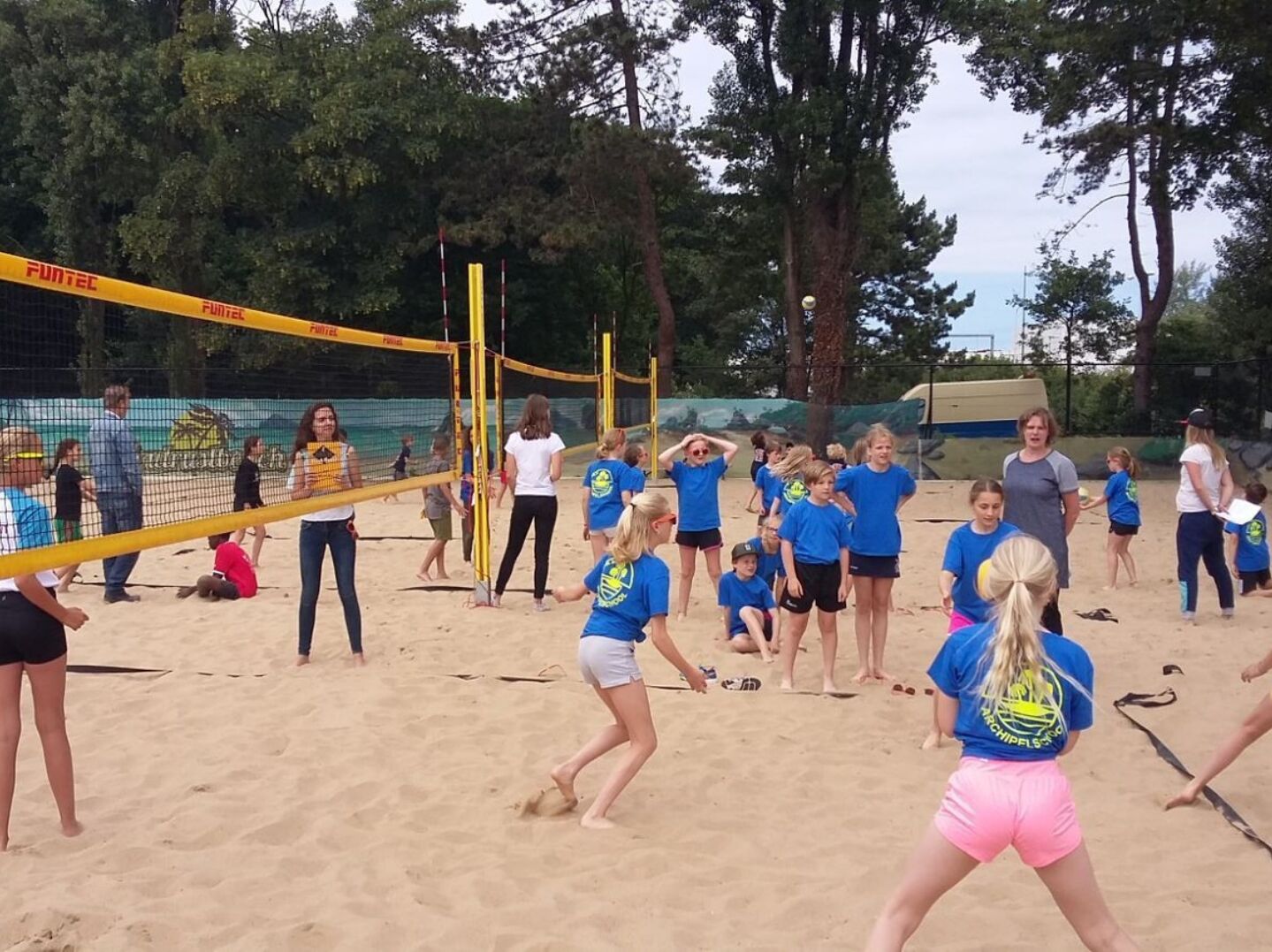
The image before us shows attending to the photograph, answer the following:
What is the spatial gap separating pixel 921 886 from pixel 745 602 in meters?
4.42

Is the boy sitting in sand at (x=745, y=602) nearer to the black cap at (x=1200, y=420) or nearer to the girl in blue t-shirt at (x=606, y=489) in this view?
the girl in blue t-shirt at (x=606, y=489)

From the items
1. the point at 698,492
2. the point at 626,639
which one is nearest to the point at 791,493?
the point at 698,492

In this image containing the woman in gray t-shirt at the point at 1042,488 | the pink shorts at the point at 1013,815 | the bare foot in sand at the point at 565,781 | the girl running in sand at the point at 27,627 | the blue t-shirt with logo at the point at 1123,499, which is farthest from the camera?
the blue t-shirt with logo at the point at 1123,499

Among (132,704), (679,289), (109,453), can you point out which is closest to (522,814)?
(132,704)

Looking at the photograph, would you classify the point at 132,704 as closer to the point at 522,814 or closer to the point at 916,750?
the point at 522,814

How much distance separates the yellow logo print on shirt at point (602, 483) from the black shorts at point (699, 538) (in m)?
0.60

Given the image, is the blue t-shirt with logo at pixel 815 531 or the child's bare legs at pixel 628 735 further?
the blue t-shirt with logo at pixel 815 531

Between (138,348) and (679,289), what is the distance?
15.9 meters

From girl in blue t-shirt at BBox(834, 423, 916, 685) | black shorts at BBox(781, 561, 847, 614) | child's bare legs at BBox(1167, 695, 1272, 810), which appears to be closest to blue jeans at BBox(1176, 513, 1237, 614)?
girl in blue t-shirt at BBox(834, 423, 916, 685)

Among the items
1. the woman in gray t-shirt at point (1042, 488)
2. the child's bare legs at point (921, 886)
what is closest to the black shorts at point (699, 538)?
the woman in gray t-shirt at point (1042, 488)

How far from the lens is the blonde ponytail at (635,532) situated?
159 inches

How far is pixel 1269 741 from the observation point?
5.07 metres

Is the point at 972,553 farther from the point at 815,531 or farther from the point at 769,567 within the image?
the point at 769,567

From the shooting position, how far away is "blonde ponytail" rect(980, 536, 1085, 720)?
261 centimetres
